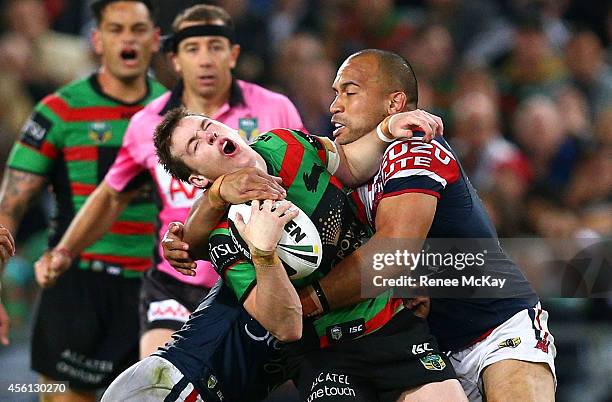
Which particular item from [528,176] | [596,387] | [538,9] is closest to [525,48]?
[538,9]

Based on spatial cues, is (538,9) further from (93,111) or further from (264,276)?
(264,276)

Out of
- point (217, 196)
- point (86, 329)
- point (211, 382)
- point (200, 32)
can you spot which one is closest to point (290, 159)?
point (217, 196)

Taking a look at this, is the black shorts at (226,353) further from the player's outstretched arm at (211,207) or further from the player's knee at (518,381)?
the player's knee at (518,381)

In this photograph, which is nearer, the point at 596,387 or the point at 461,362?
the point at 461,362

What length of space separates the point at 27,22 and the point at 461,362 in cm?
595

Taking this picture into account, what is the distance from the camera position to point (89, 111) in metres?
6.94

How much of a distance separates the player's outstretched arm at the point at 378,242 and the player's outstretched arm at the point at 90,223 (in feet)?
6.89

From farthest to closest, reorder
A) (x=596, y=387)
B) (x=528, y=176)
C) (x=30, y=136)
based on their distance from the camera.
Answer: (x=528, y=176), (x=596, y=387), (x=30, y=136)

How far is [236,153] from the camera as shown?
4562mm

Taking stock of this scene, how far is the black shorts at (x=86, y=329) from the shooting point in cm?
688

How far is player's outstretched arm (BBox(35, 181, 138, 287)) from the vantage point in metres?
6.24

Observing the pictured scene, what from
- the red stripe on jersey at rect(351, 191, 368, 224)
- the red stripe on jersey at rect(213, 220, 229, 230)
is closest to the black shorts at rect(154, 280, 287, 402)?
the red stripe on jersey at rect(213, 220, 229, 230)

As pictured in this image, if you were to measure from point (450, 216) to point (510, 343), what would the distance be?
59cm

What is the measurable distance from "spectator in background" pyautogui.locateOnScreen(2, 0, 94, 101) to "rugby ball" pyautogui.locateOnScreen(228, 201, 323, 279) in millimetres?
5547
